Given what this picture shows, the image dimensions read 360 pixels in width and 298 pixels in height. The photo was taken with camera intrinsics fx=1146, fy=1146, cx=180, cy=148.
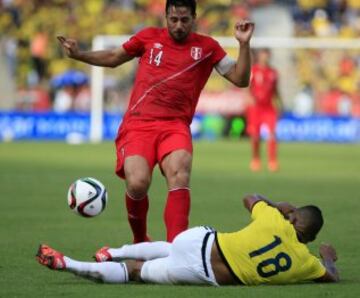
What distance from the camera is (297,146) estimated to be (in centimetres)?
A: 3325

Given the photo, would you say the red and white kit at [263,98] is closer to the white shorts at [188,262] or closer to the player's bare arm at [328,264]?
the player's bare arm at [328,264]

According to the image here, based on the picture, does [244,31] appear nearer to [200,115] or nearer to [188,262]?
[188,262]

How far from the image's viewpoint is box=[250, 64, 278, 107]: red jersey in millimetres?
24297

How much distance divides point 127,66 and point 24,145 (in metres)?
6.75

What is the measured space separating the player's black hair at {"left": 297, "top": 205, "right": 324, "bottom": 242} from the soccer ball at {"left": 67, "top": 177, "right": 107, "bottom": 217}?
2171 millimetres

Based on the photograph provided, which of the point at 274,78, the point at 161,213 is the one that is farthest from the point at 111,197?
the point at 274,78

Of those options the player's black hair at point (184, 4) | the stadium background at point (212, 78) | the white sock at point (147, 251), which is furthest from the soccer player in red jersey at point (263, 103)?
the white sock at point (147, 251)

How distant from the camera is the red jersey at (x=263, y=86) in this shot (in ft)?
79.7

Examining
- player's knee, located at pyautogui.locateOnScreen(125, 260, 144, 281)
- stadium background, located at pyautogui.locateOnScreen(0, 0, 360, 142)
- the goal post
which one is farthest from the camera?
stadium background, located at pyautogui.locateOnScreen(0, 0, 360, 142)

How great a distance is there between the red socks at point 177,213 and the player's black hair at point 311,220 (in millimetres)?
1567

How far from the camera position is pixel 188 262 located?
8461 mm

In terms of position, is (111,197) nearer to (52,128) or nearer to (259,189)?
(259,189)

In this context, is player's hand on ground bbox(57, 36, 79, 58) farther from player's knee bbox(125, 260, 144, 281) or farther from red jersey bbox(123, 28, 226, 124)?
player's knee bbox(125, 260, 144, 281)

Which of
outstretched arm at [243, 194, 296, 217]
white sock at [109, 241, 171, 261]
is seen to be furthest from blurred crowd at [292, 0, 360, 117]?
outstretched arm at [243, 194, 296, 217]
